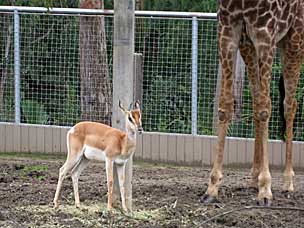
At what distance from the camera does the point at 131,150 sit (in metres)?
7.20

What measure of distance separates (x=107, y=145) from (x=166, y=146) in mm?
4106

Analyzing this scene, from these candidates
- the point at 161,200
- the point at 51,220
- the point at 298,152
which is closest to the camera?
the point at 51,220

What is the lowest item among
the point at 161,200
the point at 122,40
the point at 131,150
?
the point at 161,200

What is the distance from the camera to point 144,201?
794cm

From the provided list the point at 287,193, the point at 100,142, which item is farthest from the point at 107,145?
the point at 287,193

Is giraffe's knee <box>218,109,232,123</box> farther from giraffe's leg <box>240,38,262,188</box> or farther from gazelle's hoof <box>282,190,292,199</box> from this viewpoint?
gazelle's hoof <box>282,190,292,199</box>

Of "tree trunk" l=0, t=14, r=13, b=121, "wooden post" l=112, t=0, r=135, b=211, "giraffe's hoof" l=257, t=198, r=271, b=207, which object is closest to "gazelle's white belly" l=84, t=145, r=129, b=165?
"wooden post" l=112, t=0, r=135, b=211

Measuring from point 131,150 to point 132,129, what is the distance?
0.72ft

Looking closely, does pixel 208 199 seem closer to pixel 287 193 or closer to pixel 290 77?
pixel 287 193

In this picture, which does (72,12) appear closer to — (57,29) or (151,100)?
(57,29)

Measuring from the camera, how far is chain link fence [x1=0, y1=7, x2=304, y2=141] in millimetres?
11094

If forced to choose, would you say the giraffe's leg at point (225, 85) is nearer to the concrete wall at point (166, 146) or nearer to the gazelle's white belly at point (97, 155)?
the gazelle's white belly at point (97, 155)

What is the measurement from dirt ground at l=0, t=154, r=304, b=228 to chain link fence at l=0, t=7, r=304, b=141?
0.96 meters

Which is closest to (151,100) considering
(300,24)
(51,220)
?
(300,24)
